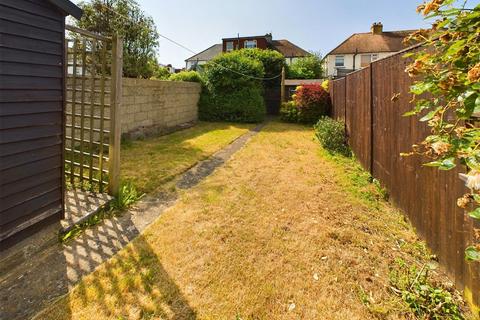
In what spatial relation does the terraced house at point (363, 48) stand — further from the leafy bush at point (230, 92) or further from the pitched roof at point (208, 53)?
the leafy bush at point (230, 92)

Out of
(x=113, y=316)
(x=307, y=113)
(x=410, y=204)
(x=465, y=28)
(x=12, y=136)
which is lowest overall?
(x=113, y=316)

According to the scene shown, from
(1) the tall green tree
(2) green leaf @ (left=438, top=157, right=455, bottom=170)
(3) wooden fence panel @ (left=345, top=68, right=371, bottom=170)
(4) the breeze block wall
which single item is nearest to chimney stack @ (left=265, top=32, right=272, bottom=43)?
(4) the breeze block wall

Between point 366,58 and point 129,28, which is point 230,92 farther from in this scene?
point 366,58

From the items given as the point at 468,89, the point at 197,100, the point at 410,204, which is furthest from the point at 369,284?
the point at 197,100

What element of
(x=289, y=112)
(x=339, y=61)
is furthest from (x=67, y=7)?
(x=339, y=61)

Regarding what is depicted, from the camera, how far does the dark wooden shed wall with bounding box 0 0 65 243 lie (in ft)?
8.75

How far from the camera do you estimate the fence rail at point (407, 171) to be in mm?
2404

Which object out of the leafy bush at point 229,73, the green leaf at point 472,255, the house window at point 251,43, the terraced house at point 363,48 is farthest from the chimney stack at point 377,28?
the green leaf at point 472,255

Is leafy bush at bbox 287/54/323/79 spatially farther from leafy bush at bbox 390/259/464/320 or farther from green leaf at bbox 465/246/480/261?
green leaf at bbox 465/246/480/261

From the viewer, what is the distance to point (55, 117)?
3.20 meters

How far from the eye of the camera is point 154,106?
9.77m

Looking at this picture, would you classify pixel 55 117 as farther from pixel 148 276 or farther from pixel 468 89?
pixel 468 89

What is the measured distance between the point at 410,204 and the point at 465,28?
9.01 feet

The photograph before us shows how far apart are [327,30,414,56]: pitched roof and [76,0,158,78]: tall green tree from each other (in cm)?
2526
